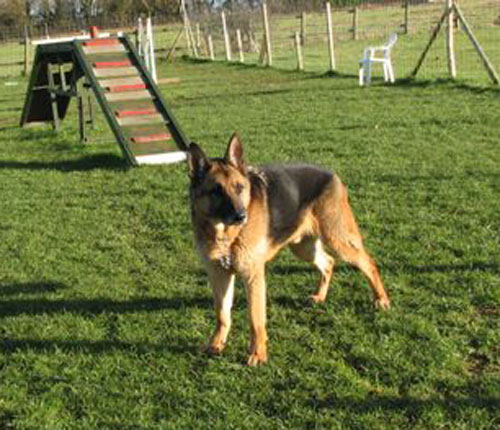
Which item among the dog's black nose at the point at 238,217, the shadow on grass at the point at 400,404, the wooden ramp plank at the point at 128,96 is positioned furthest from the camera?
the wooden ramp plank at the point at 128,96

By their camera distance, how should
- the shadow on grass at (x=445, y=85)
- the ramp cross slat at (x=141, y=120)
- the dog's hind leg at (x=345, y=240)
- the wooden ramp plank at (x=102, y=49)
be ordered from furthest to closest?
the shadow on grass at (x=445, y=85)
the wooden ramp plank at (x=102, y=49)
the ramp cross slat at (x=141, y=120)
the dog's hind leg at (x=345, y=240)

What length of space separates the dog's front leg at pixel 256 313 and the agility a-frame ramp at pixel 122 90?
5.89 metres

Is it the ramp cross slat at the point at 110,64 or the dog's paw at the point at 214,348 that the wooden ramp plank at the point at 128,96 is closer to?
the ramp cross slat at the point at 110,64

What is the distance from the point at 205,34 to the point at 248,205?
31.7m

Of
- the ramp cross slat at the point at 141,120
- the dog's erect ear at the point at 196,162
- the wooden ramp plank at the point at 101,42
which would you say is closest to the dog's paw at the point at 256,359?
the dog's erect ear at the point at 196,162

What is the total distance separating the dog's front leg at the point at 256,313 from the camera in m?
3.90

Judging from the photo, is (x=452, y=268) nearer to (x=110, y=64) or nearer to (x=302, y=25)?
(x=110, y=64)

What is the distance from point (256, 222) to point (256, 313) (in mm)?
595

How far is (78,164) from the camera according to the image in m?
10.1

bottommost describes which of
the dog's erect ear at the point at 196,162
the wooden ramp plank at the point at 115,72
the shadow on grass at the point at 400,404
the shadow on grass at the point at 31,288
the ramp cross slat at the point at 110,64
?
the shadow on grass at the point at 400,404

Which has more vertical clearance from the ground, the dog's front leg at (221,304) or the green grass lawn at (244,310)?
the dog's front leg at (221,304)

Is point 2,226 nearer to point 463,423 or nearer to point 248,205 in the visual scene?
point 248,205

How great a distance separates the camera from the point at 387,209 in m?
6.62

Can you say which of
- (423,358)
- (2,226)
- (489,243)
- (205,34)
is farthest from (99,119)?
(205,34)
